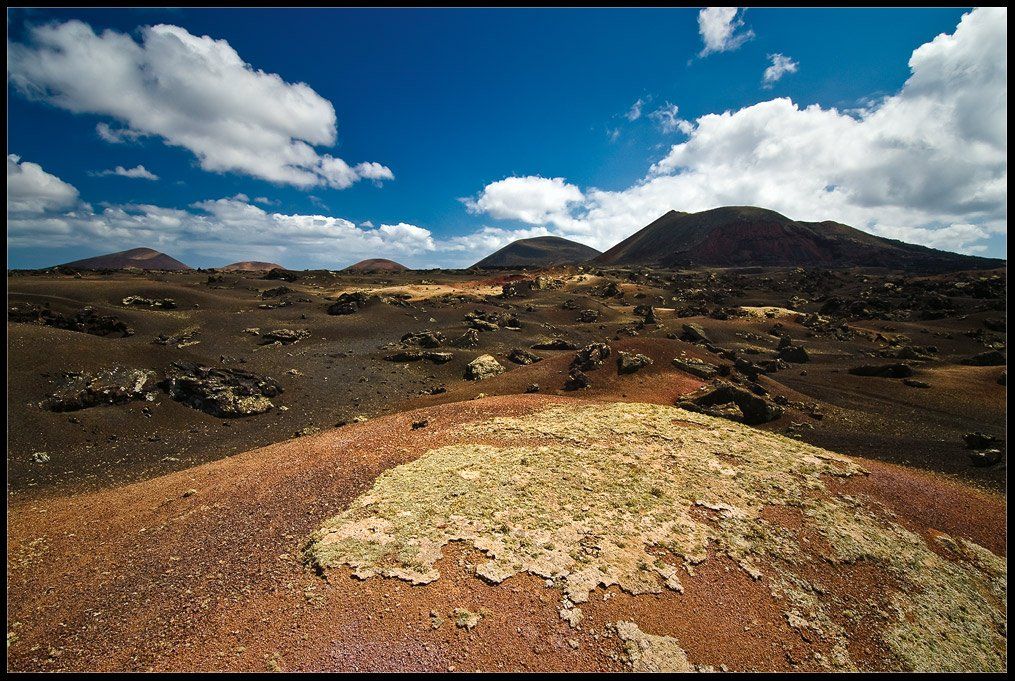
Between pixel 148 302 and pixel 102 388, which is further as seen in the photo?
pixel 148 302

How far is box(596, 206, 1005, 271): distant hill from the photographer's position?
116 metres

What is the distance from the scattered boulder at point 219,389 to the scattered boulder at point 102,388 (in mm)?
785

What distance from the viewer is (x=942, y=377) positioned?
2264 centimetres

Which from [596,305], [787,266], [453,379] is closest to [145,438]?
[453,379]

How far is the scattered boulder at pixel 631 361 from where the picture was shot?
19016mm

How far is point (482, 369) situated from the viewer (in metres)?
25.5

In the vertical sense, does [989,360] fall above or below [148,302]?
below

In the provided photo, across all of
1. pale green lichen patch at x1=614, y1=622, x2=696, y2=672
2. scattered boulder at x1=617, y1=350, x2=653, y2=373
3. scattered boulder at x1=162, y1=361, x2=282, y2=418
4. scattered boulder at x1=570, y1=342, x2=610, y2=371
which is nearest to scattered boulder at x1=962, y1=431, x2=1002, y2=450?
scattered boulder at x1=617, y1=350, x2=653, y2=373

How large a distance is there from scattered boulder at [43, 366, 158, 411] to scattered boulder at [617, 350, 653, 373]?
2035cm

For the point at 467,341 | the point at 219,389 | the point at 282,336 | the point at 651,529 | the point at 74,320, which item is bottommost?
the point at 651,529

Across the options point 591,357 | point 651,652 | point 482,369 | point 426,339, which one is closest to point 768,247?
point 426,339

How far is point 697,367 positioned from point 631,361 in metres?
3.40

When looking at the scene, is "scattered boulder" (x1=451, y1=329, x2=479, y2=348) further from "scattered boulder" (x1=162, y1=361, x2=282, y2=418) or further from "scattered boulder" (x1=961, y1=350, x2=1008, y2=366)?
"scattered boulder" (x1=961, y1=350, x2=1008, y2=366)

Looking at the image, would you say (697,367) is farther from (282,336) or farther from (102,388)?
(282,336)
